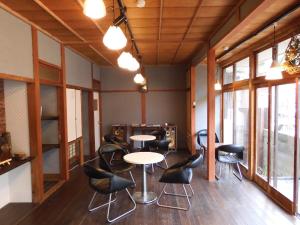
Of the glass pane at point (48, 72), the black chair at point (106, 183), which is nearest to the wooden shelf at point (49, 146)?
the glass pane at point (48, 72)

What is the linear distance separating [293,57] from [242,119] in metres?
2.62

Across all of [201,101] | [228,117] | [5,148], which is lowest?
[5,148]

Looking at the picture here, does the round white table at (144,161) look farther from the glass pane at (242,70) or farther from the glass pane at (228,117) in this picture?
the glass pane at (228,117)

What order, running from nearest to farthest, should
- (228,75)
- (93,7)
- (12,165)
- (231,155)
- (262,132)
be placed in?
(93,7) → (12,165) → (262,132) → (231,155) → (228,75)

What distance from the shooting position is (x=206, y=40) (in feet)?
15.4

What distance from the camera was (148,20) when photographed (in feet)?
11.5

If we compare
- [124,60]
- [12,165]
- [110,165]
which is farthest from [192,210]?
[12,165]

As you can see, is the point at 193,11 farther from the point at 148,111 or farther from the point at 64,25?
the point at 148,111

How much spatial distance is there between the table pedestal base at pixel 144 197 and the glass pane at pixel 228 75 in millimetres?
3887

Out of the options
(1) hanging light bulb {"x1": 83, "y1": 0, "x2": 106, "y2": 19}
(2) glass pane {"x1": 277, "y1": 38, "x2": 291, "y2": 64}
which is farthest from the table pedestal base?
(2) glass pane {"x1": 277, "y1": 38, "x2": 291, "y2": 64}

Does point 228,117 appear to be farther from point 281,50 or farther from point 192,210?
point 192,210

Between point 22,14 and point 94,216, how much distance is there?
10.2 feet

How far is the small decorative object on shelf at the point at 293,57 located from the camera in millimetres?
3012

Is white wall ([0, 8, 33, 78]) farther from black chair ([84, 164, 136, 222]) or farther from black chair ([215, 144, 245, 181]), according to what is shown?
black chair ([215, 144, 245, 181])
